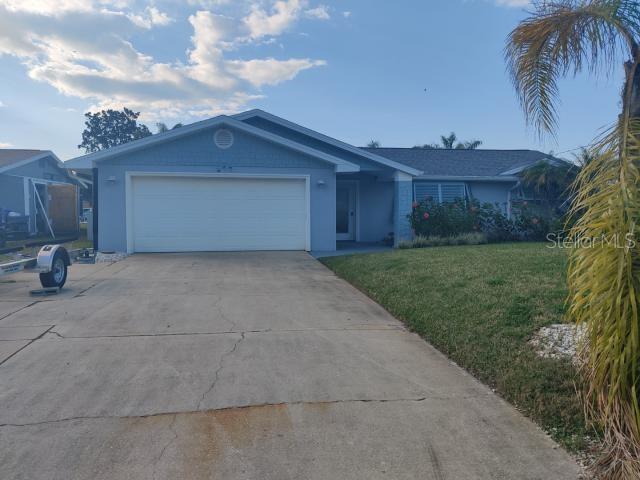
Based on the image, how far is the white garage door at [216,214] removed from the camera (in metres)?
15.2

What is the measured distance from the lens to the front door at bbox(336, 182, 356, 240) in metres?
19.1

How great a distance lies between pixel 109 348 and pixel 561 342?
4.86 meters

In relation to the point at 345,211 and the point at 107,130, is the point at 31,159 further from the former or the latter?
the point at 107,130

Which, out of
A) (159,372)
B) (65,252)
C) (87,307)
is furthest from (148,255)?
(159,372)

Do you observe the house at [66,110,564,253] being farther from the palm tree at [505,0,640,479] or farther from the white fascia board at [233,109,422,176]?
the palm tree at [505,0,640,479]

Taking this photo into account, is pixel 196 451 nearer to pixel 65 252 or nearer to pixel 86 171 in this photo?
pixel 65 252

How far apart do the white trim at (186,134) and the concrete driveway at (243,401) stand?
763cm

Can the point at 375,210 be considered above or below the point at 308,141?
below

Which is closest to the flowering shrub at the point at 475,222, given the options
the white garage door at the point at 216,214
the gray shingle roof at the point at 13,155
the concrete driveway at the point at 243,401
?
the white garage door at the point at 216,214

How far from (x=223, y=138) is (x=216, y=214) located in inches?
88.8

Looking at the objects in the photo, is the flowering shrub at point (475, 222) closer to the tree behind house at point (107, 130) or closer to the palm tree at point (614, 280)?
the palm tree at point (614, 280)

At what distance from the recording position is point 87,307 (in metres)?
8.05

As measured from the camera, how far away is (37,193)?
80.0ft

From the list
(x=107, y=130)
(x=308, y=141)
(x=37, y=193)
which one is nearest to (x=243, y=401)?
(x=308, y=141)
